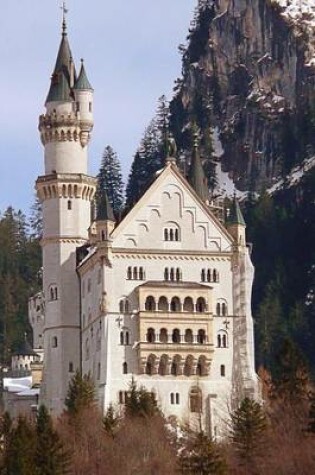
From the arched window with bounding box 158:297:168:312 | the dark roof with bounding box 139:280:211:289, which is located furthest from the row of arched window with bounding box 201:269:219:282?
the arched window with bounding box 158:297:168:312

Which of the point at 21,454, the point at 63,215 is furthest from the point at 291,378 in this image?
the point at 63,215

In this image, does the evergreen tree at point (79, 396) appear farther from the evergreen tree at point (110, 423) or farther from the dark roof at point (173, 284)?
the dark roof at point (173, 284)

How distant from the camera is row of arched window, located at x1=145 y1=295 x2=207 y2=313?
160 m

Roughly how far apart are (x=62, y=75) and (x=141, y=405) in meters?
31.2

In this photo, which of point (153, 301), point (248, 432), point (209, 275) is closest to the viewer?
point (248, 432)

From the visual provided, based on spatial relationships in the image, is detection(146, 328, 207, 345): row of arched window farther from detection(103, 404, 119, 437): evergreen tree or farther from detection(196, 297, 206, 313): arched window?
detection(103, 404, 119, 437): evergreen tree

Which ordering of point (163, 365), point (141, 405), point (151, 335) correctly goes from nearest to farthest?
point (141, 405) → point (163, 365) → point (151, 335)

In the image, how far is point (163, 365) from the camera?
159500 millimetres

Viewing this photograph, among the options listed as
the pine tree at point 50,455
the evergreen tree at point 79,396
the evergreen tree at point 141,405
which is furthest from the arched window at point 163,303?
the pine tree at point 50,455

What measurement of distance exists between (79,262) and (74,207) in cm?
355

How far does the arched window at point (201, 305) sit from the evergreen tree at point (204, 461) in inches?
1196

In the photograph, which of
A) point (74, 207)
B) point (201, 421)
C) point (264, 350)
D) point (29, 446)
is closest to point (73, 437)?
point (29, 446)

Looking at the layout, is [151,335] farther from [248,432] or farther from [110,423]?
[248,432]

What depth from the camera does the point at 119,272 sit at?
16038cm
